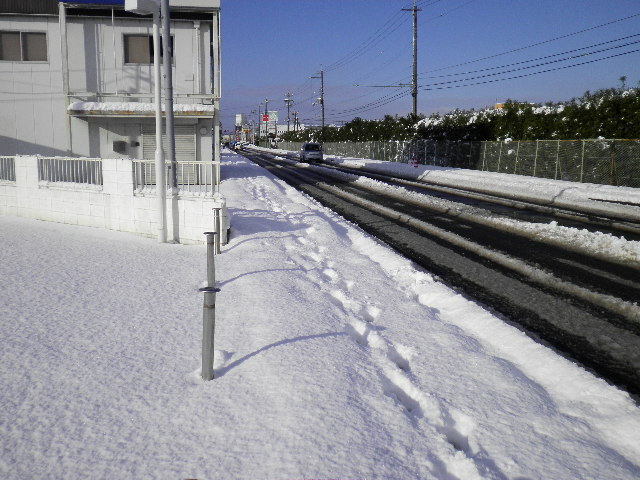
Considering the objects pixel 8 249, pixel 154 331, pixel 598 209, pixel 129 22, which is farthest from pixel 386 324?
pixel 129 22

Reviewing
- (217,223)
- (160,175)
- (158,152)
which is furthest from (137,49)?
(217,223)

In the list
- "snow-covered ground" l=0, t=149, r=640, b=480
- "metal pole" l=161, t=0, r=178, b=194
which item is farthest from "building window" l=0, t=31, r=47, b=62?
"snow-covered ground" l=0, t=149, r=640, b=480

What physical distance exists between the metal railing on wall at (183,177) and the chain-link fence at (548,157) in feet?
61.6

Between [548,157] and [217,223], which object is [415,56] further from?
[217,223]

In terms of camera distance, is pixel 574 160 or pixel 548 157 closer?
pixel 574 160

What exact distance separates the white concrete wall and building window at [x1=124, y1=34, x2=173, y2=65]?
9848 millimetres

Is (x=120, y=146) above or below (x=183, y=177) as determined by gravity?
above

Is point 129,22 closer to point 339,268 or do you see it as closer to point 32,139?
point 32,139

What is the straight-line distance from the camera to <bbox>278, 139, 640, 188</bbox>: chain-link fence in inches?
829

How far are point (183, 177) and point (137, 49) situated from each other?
43.3 ft

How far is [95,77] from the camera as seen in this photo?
20.2 meters

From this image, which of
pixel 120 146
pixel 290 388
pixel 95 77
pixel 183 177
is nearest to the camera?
pixel 290 388

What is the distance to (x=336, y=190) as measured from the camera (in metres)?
20.5

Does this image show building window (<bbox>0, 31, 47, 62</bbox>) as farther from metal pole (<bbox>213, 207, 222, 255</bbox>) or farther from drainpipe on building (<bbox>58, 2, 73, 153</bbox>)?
metal pole (<bbox>213, 207, 222, 255</bbox>)
